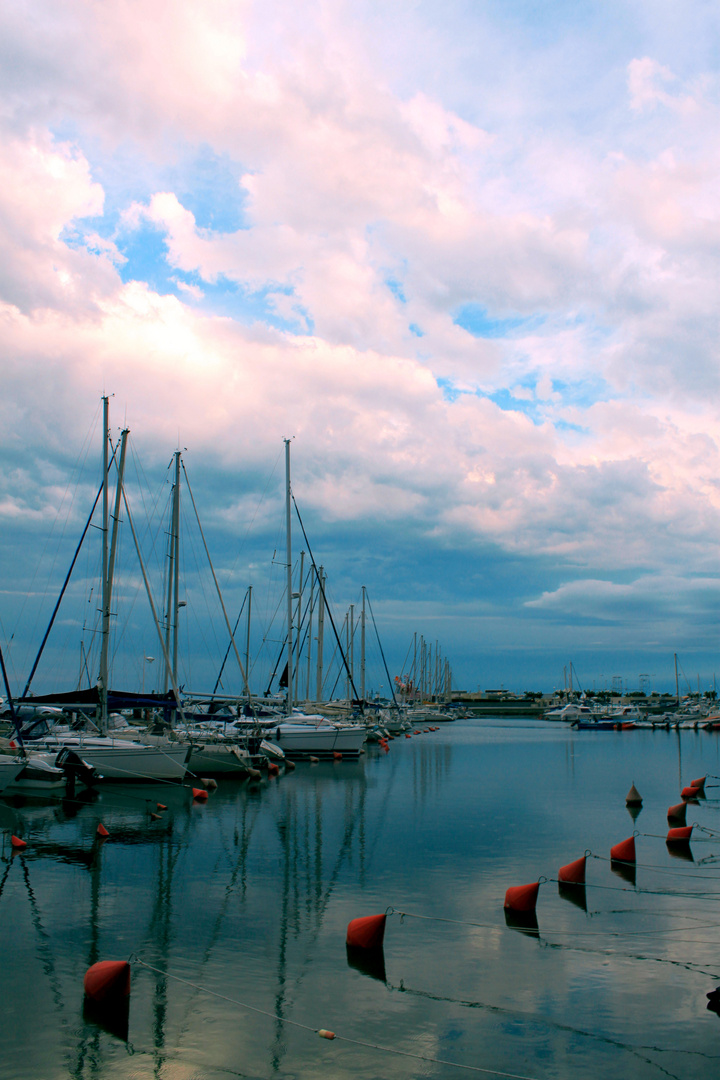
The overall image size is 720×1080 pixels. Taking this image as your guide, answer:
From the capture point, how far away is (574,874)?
1977 centimetres

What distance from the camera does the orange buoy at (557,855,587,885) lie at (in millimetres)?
19672

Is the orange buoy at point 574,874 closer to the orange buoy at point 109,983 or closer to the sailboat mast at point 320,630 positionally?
the orange buoy at point 109,983

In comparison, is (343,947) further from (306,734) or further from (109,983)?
(306,734)

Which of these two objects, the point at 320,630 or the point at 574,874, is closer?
the point at 574,874

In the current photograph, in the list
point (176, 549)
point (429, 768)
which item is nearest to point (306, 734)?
point (429, 768)

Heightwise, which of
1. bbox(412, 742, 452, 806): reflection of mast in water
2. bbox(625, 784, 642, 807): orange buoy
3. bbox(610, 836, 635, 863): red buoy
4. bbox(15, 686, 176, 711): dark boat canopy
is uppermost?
bbox(15, 686, 176, 711): dark boat canopy

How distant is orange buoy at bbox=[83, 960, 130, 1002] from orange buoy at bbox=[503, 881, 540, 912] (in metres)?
8.63

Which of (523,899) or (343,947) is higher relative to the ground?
(523,899)

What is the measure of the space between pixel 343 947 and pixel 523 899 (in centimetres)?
454

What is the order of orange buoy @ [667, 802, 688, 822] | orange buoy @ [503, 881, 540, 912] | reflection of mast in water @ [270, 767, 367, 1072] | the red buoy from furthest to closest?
orange buoy @ [667, 802, 688, 822] → the red buoy → orange buoy @ [503, 881, 540, 912] → reflection of mast in water @ [270, 767, 367, 1072]

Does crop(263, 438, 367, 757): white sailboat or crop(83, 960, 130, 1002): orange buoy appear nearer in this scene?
crop(83, 960, 130, 1002): orange buoy

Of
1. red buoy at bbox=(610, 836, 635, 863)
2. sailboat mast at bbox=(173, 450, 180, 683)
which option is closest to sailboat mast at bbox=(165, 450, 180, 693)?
sailboat mast at bbox=(173, 450, 180, 683)

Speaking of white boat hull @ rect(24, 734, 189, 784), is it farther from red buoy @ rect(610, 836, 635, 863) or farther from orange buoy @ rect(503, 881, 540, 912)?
orange buoy @ rect(503, 881, 540, 912)

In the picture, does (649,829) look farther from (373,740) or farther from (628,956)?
(373,740)
